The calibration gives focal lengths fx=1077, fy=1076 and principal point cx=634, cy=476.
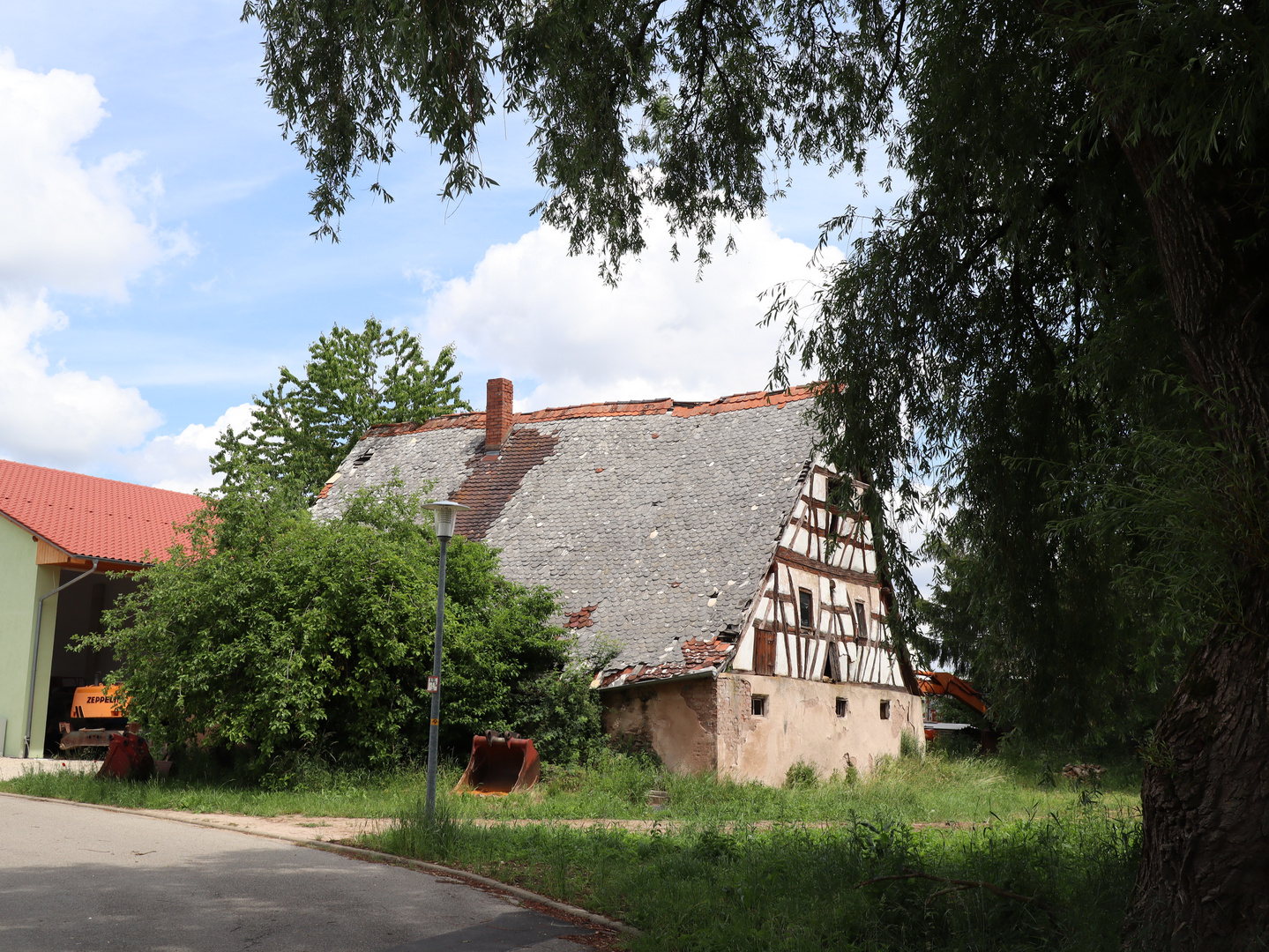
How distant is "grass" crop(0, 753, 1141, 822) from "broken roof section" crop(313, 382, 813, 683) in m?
2.06

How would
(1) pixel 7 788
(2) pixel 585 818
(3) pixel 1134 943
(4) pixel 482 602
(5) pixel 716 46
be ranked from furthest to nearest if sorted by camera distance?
(4) pixel 482 602 → (1) pixel 7 788 → (2) pixel 585 818 → (5) pixel 716 46 → (3) pixel 1134 943

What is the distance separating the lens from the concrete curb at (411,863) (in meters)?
8.27

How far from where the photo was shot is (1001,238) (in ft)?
29.7

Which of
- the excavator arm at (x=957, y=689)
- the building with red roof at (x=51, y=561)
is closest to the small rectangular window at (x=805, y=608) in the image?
the building with red roof at (x=51, y=561)

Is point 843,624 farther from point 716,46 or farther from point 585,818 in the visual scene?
point 716,46

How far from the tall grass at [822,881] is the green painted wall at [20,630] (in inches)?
603

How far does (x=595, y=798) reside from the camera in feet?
55.2

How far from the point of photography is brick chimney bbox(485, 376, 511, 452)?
2869cm

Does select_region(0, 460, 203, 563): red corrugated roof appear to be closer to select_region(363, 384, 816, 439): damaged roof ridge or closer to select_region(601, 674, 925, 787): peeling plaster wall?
select_region(363, 384, 816, 439): damaged roof ridge

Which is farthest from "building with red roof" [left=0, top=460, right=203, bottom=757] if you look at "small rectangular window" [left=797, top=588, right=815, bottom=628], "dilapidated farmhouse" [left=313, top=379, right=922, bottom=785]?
"small rectangular window" [left=797, top=588, right=815, bottom=628]

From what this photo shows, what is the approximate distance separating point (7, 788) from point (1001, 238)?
1686 centimetres

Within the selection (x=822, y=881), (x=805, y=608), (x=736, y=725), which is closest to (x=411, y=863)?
(x=822, y=881)

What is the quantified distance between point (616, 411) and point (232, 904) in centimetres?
2077

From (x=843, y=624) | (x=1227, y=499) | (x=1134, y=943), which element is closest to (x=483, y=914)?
(x=1134, y=943)
